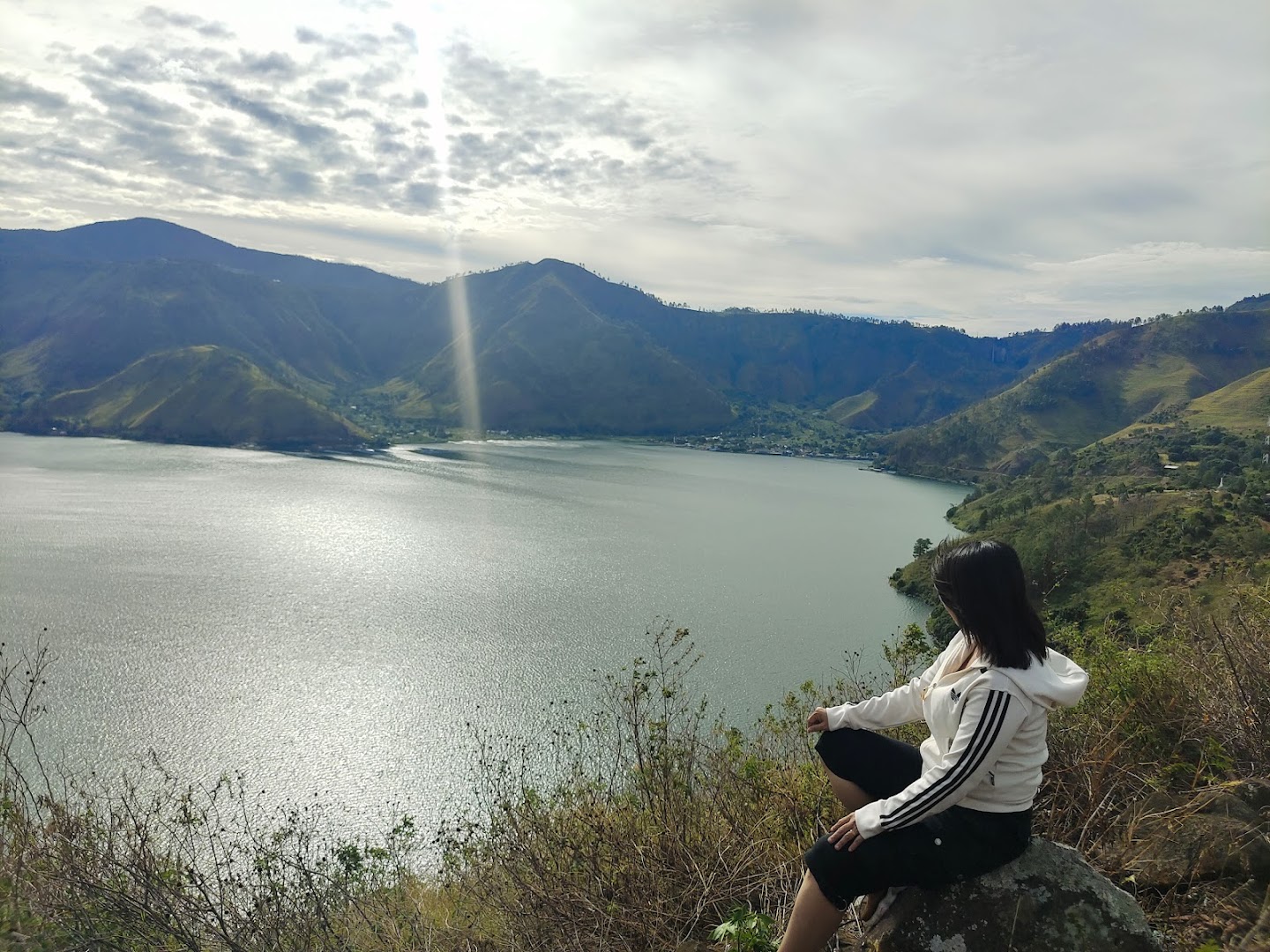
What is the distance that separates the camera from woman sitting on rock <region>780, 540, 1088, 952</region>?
2.31 m

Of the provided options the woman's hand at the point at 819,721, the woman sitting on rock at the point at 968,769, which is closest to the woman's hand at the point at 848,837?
the woman sitting on rock at the point at 968,769

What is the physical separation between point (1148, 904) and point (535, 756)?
59.4 ft

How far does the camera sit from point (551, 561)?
43.3 meters

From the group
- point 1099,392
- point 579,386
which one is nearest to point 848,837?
point 1099,392

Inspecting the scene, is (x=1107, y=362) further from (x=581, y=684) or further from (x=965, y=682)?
(x=965, y=682)

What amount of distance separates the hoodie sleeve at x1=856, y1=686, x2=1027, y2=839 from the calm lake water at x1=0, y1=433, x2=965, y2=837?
17.7m

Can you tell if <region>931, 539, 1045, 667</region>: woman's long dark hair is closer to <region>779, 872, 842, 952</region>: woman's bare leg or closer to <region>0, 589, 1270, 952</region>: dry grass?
<region>779, 872, 842, 952</region>: woman's bare leg

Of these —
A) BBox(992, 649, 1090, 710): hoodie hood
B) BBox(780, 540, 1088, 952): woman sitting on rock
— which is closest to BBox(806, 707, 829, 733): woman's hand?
BBox(780, 540, 1088, 952): woman sitting on rock

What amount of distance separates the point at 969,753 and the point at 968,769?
5 centimetres

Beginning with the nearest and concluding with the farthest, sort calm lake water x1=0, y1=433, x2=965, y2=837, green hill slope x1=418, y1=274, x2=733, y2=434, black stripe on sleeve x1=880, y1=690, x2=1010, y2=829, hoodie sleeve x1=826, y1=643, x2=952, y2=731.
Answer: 1. black stripe on sleeve x1=880, y1=690, x2=1010, y2=829
2. hoodie sleeve x1=826, y1=643, x2=952, y2=731
3. calm lake water x1=0, y1=433, x2=965, y2=837
4. green hill slope x1=418, y1=274, x2=733, y2=434

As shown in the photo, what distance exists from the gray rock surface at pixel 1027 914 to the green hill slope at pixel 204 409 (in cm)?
11401

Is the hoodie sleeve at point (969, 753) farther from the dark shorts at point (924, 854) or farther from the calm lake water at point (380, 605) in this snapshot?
the calm lake water at point (380, 605)

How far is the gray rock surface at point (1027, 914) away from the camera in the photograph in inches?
95.4

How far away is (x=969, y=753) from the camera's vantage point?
231 cm
